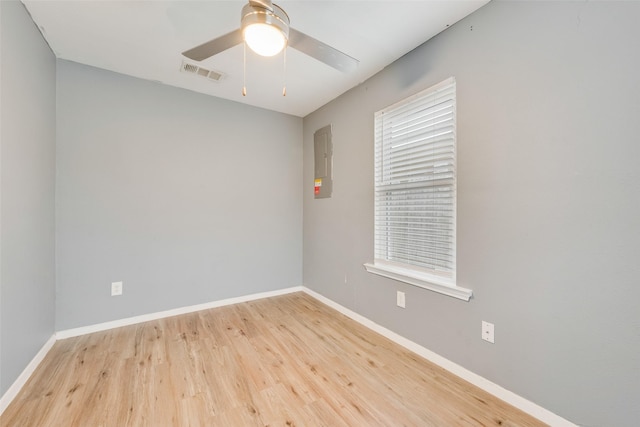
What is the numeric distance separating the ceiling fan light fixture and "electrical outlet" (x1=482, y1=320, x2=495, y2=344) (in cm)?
206

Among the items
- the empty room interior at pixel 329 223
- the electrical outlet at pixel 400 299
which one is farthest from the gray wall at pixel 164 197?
the electrical outlet at pixel 400 299

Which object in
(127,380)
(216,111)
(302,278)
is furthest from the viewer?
(302,278)

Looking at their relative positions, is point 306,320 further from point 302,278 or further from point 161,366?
point 161,366

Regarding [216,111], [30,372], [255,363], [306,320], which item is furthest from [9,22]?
[306,320]

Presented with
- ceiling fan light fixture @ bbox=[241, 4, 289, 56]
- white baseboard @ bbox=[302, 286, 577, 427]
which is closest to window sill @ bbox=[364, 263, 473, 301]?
white baseboard @ bbox=[302, 286, 577, 427]

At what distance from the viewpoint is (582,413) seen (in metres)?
1.25

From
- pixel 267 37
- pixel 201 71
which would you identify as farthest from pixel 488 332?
pixel 201 71

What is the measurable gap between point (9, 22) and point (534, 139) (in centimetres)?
317

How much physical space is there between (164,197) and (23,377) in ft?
5.46

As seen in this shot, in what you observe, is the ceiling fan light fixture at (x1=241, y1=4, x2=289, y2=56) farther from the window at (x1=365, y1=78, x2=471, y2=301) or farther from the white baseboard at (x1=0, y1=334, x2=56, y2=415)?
the white baseboard at (x1=0, y1=334, x2=56, y2=415)

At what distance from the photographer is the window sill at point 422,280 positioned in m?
1.73

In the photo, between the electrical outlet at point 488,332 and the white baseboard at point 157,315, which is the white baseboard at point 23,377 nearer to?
the white baseboard at point 157,315

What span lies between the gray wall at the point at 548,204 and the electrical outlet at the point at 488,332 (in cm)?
3

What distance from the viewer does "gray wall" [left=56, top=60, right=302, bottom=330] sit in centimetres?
230
